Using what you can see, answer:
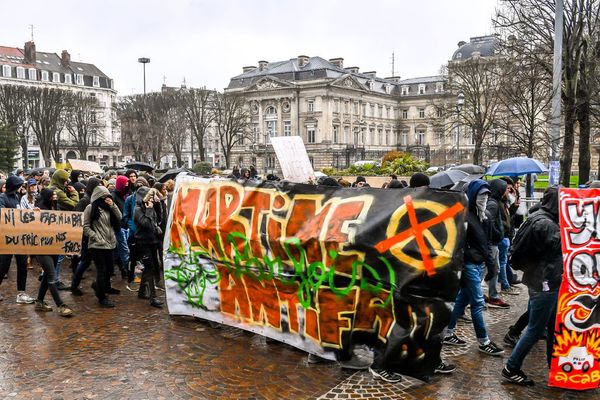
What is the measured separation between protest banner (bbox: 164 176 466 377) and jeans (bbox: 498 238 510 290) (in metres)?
4.61

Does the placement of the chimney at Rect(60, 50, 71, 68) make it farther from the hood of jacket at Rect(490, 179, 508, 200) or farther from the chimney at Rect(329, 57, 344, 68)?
the hood of jacket at Rect(490, 179, 508, 200)

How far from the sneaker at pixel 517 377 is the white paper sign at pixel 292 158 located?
567 cm

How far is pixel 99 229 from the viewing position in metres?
8.34

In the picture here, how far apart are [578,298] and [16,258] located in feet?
26.0

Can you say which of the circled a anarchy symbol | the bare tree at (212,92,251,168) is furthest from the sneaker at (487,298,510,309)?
the bare tree at (212,92,251,168)

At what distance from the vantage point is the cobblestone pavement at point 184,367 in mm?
5348

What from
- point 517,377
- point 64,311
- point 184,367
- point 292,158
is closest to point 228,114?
point 292,158

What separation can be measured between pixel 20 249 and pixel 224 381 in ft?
14.0

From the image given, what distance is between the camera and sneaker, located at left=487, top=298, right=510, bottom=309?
8479 millimetres

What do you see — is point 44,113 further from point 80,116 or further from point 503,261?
point 503,261

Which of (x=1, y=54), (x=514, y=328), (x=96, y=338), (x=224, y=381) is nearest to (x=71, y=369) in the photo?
(x=96, y=338)

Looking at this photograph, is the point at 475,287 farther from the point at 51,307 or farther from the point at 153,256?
the point at 51,307

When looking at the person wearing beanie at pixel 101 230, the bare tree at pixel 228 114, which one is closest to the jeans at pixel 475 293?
the person wearing beanie at pixel 101 230

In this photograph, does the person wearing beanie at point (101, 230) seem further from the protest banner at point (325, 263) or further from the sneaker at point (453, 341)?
the sneaker at point (453, 341)
